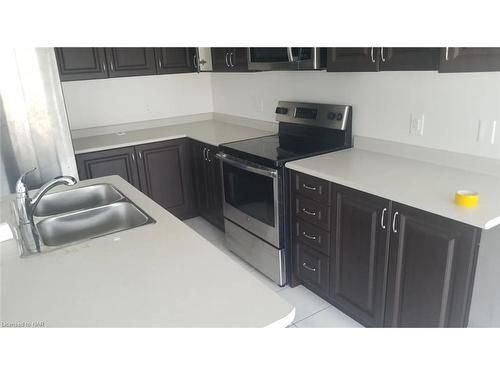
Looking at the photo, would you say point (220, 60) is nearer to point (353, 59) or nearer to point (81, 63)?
point (81, 63)

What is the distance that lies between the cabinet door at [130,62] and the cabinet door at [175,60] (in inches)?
2.6

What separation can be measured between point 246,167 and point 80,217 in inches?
44.8

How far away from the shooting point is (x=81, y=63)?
307cm

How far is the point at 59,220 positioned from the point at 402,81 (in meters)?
1.87

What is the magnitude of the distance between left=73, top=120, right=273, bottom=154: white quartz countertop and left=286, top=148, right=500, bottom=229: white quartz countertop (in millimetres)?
1045

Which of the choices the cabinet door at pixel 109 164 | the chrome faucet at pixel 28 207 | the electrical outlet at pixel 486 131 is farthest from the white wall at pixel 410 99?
the chrome faucet at pixel 28 207

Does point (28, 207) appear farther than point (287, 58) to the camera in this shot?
No

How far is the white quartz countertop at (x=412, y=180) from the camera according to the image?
147 cm

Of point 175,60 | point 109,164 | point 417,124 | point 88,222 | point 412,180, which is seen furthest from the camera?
point 175,60

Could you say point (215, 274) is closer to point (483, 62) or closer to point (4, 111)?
point (483, 62)

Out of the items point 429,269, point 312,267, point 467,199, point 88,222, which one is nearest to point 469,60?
point 467,199

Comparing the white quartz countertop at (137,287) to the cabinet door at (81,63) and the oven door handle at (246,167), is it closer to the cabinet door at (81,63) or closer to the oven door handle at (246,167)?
the oven door handle at (246,167)
